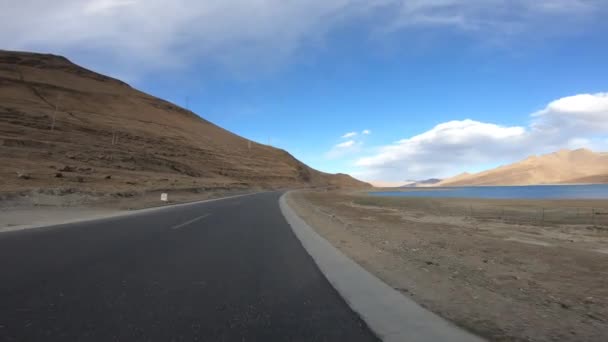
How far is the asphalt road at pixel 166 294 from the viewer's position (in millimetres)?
3582

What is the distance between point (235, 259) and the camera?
7.16 m

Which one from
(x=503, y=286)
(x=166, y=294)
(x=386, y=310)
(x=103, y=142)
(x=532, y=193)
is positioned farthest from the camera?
(x=532, y=193)

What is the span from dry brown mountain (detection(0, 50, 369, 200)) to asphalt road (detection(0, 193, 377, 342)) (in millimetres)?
18696

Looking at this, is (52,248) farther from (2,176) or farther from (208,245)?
(2,176)

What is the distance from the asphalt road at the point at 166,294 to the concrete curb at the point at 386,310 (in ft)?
0.61

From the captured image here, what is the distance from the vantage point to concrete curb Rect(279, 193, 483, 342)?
3613 millimetres

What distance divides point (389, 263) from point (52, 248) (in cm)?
731

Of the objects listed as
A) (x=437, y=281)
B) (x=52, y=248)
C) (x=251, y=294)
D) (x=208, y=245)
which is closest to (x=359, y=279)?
(x=437, y=281)

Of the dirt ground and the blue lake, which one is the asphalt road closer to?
the dirt ground

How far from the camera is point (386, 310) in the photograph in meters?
4.35

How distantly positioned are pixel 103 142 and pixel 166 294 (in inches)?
2389

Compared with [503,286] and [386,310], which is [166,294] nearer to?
[386,310]

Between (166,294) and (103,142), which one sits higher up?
(103,142)

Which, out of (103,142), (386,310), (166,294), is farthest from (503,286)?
(103,142)
